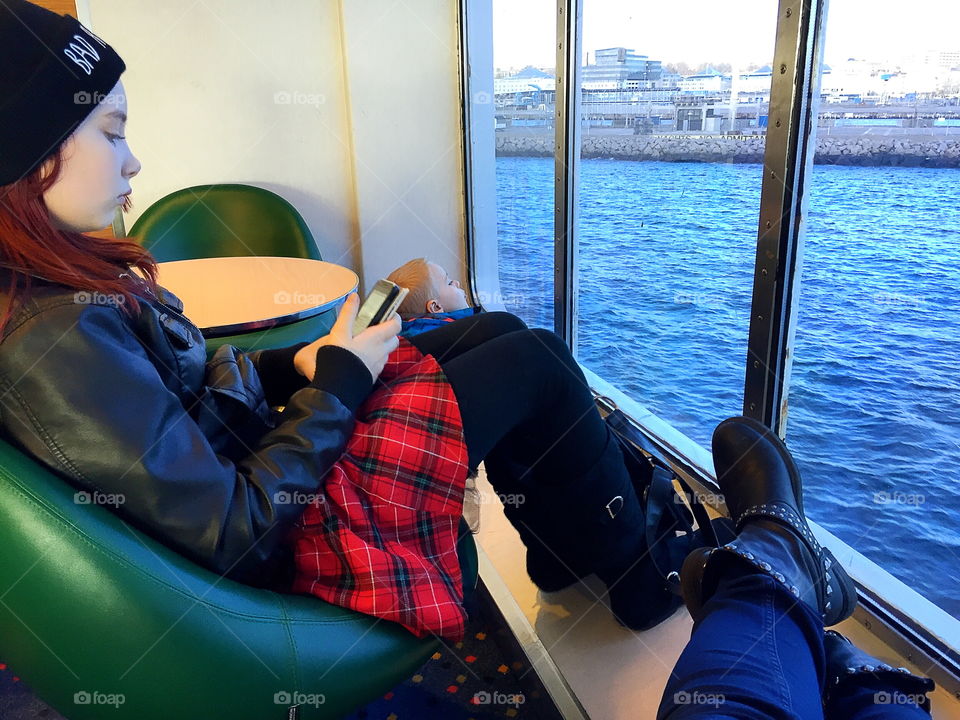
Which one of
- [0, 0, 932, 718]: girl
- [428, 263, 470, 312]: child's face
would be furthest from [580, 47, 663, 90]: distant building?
[0, 0, 932, 718]: girl

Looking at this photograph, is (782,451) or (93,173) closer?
(93,173)

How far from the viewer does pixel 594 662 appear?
1526 mm

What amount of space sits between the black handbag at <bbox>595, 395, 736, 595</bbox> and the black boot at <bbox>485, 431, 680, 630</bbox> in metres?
0.02

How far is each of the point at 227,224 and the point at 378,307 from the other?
6.93ft

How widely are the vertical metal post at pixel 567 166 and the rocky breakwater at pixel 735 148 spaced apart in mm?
80

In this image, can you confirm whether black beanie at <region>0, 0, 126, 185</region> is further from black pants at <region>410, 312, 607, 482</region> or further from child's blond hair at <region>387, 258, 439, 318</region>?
child's blond hair at <region>387, 258, 439, 318</region>

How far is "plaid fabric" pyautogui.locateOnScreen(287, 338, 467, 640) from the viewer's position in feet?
3.47

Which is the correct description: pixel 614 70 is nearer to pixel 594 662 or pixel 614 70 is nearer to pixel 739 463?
pixel 739 463

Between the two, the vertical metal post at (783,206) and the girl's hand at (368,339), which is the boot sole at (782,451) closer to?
the vertical metal post at (783,206)

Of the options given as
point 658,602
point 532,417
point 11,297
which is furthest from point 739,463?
point 11,297

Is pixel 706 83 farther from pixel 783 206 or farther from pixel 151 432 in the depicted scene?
pixel 151 432

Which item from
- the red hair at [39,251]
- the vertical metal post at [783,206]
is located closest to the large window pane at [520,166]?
the vertical metal post at [783,206]

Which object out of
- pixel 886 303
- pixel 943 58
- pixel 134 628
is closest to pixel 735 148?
pixel 886 303

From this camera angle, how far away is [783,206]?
158 centimetres
